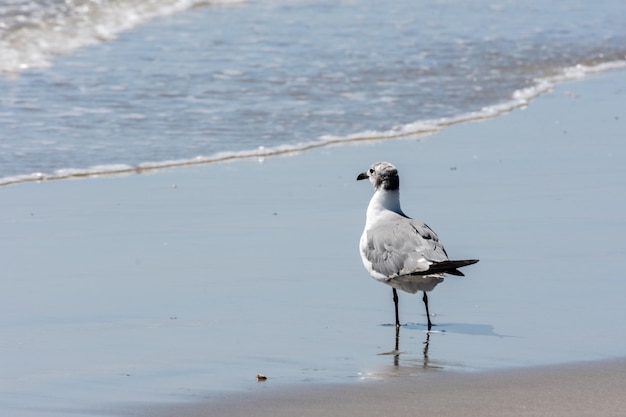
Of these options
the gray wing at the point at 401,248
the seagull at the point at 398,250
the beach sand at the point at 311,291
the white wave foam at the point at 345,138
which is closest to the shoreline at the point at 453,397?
the beach sand at the point at 311,291

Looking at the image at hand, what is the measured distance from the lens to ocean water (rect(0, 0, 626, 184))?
10.4 metres

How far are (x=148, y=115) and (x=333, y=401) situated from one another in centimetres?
680

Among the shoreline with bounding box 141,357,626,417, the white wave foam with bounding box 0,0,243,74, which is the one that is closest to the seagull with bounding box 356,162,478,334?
the shoreline with bounding box 141,357,626,417

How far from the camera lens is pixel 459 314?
20.2 feet

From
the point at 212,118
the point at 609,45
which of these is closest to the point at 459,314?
the point at 212,118

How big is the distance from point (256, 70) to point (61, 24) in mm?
3685

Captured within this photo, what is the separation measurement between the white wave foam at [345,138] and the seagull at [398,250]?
3.28 metres

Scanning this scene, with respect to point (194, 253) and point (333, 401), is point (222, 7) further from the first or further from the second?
point (333, 401)

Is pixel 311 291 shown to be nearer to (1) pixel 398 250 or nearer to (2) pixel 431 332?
(1) pixel 398 250

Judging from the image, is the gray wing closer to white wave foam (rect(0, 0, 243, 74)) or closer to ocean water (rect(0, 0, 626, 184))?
ocean water (rect(0, 0, 626, 184))

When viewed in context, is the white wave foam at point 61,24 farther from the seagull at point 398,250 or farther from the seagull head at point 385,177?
the seagull at point 398,250

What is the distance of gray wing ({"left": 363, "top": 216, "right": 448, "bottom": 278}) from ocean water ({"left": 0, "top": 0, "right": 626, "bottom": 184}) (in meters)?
3.59

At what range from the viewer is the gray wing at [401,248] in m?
5.85

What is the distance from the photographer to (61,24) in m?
15.9
